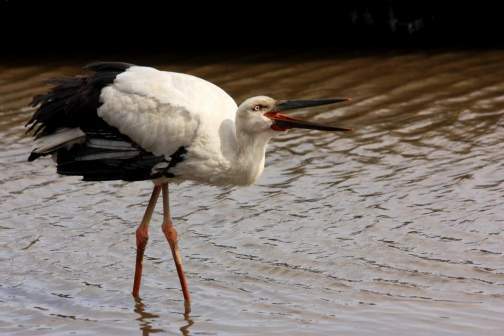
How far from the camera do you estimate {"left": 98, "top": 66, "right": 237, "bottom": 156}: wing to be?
6652mm

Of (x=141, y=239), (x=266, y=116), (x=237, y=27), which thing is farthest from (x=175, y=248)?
(x=237, y=27)

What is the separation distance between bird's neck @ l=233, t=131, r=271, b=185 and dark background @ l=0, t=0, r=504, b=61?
6.38 meters

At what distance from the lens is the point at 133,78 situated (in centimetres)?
691

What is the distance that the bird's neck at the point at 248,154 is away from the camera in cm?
671

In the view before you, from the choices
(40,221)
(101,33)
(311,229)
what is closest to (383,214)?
(311,229)

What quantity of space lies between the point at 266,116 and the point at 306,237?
1.34 meters

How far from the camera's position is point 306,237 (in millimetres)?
7785

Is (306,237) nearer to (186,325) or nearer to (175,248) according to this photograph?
(175,248)

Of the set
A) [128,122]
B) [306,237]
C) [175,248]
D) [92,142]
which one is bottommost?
[306,237]

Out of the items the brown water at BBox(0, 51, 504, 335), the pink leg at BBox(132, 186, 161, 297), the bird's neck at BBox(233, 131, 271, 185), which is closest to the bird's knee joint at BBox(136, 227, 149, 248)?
the pink leg at BBox(132, 186, 161, 297)

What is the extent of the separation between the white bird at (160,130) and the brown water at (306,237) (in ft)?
1.59

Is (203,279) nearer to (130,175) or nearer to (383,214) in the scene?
(130,175)

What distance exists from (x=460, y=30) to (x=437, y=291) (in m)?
7.34

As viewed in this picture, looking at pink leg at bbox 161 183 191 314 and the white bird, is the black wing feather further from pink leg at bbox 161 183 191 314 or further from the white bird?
pink leg at bbox 161 183 191 314
